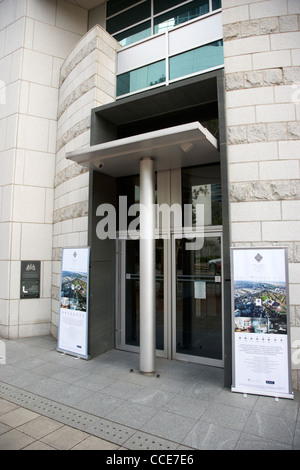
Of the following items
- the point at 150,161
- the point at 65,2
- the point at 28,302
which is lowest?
the point at 28,302

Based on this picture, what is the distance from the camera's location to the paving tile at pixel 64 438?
10.8 feet

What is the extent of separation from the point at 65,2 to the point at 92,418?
32.8ft

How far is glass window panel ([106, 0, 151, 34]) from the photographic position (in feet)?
23.8

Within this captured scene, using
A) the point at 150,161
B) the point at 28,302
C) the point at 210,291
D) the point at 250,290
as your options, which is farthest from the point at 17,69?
the point at 250,290

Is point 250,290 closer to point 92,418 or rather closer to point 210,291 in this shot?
point 210,291

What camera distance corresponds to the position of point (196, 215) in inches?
243

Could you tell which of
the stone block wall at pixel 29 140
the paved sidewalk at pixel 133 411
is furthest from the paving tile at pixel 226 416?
the stone block wall at pixel 29 140

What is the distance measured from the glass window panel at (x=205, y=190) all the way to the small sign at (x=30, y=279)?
14.1 feet

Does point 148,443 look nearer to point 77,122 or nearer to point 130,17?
point 77,122

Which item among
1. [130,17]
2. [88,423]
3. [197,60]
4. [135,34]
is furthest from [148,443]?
[130,17]

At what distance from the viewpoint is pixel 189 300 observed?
6.14 metres

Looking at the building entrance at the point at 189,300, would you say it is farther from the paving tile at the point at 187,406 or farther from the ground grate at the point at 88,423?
the ground grate at the point at 88,423

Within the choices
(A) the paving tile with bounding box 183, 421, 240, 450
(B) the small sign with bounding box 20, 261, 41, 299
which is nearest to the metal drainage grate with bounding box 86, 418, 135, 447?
(A) the paving tile with bounding box 183, 421, 240, 450

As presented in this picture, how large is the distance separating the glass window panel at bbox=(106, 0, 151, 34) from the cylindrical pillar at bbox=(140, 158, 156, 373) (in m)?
4.07
